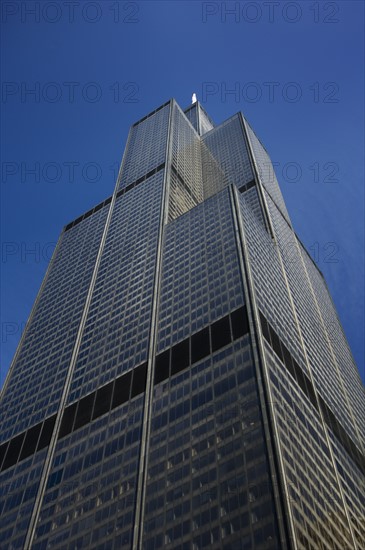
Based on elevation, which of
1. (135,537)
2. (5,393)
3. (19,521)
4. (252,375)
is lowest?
(135,537)

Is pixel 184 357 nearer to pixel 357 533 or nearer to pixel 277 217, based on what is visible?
pixel 357 533

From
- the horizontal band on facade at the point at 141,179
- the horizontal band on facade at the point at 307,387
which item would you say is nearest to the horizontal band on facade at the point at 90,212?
the horizontal band on facade at the point at 141,179

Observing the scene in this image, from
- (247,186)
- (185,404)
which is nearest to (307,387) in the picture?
(185,404)

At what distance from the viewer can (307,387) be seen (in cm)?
9381

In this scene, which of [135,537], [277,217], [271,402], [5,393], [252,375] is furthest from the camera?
[277,217]

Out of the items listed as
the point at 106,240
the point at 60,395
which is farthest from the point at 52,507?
the point at 106,240

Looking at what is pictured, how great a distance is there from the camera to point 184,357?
3610 inches

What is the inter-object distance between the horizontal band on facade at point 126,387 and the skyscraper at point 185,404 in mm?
278

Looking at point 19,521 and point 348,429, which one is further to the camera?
point 348,429

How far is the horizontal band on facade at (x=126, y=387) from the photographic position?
90.3m

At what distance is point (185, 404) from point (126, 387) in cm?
1629

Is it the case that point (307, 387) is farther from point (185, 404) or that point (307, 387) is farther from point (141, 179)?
point (141, 179)

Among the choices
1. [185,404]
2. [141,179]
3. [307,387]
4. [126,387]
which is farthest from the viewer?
[141,179]

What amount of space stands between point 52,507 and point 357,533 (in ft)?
132
